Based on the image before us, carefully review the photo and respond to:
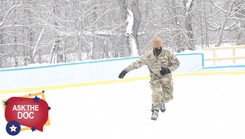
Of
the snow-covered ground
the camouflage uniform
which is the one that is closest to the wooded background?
the snow-covered ground

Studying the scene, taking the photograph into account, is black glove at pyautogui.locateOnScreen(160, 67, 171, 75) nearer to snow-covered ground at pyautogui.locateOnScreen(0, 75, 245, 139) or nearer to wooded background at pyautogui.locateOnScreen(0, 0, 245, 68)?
snow-covered ground at pyautogui.locateOnScreen(0, 75, 245, 139)

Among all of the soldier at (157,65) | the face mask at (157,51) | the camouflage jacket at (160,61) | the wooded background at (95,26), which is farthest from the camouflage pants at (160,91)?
the wooded background at (95,26)

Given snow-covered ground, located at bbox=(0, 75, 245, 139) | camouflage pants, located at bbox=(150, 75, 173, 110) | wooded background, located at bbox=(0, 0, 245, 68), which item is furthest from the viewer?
wooded background, located at bbox=(0, 0, 245, 68)

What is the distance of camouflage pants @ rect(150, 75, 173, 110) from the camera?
584cm

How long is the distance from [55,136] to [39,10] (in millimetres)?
19837

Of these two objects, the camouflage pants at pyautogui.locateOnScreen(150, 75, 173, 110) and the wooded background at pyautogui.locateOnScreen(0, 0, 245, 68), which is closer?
the camouflage pants at pyautogui.locateOnScreen(150, 75, 173, 110)

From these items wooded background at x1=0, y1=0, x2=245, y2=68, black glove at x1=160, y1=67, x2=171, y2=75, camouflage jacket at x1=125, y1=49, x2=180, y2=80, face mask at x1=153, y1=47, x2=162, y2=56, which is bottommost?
black glove at x1=160, y1=67, x2=171, y2=75

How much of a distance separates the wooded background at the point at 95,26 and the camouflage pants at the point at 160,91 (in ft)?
45.2

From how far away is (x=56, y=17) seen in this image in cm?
2300

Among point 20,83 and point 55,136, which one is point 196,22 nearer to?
point 20,83

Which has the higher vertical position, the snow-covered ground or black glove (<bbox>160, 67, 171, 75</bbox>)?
black glove (<bbox>160, 67, 171, 75</bbox>)

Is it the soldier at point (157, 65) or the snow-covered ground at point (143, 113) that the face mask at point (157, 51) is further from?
the snow-covered ground at point (143, 113)

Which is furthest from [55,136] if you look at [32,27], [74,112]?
[32,27]

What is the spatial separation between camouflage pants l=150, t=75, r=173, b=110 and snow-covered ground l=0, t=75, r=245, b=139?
24 cm
